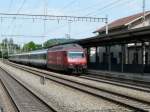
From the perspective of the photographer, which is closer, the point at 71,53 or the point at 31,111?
the point at 31,111

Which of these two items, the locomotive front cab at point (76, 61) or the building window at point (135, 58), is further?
the building window at point (135, 58)

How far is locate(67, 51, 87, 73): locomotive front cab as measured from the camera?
39.4 meters

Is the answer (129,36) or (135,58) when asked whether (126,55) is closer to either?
(135,58)

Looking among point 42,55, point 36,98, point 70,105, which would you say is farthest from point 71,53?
point 70,105

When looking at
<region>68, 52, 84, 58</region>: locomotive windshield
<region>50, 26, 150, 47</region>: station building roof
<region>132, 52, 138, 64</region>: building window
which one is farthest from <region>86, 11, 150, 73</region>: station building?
<region>68, 52, 84, 58</region>: locomotive windshield

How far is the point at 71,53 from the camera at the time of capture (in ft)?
130

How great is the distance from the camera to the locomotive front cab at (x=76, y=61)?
3938cm

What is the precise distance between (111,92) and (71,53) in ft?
61.3

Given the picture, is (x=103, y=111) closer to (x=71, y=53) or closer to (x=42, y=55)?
(x=71, y=53)

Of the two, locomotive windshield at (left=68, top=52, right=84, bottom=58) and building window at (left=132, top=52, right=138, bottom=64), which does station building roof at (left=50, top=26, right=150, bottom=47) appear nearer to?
locomotive windshield at (left=68, top=52, right=84, bottom=58)

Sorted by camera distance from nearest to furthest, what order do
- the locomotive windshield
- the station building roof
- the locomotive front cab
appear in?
1. the station building roof
2. the locomotive front cab
3. the locomotive windshield

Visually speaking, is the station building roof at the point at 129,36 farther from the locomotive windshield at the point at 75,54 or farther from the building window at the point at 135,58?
the building window at the point at 135,58

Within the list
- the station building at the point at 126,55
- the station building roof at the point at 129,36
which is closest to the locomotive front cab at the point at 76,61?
the station building roof at the point at 129,36

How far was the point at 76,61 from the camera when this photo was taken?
130 ft
